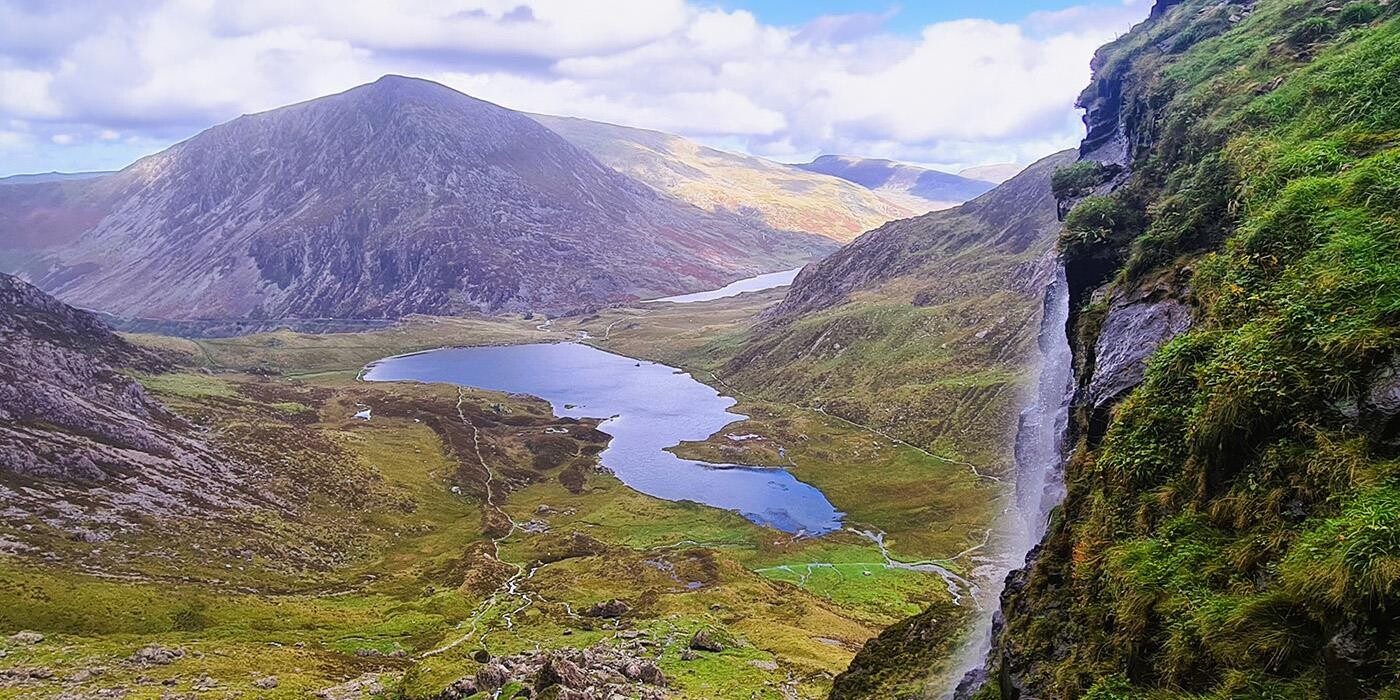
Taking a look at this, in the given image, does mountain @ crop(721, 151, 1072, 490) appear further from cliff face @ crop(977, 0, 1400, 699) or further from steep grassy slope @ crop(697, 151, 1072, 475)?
cliff face @ crop(977, 0, 1400, 699)

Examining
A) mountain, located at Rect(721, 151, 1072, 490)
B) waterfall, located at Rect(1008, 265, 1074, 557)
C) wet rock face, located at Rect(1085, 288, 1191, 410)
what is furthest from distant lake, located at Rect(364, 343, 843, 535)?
wet rock face, located at Rect(1085, 288, 1191, 410)

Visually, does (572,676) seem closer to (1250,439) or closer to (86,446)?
(1250,439)

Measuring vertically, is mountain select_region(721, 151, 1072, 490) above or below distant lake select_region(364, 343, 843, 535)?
above

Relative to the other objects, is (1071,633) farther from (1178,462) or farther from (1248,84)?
(1248,84)

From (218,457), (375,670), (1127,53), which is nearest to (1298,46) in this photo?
(375,670)

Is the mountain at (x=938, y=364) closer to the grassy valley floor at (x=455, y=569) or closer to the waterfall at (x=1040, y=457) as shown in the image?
the grassy valley floor at (x=455, y=569)

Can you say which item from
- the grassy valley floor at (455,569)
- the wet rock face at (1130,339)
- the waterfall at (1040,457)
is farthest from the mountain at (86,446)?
the wet rock face at (1130,339)

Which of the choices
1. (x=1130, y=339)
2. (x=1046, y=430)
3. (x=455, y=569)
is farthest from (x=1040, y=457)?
(x=455, y=569)
